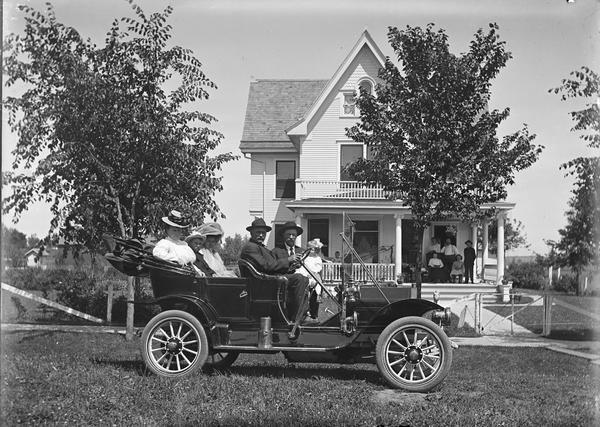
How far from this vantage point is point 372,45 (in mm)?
6613

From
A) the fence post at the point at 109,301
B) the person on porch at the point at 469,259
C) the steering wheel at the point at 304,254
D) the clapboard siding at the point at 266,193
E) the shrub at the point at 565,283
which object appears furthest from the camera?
the fence post at the point at 109,301

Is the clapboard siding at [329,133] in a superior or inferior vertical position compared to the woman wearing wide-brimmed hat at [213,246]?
superior

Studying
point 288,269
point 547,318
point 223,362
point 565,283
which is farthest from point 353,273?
point 547,318

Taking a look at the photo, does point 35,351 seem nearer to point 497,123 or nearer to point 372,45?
point 372,45

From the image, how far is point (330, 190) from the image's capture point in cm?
958

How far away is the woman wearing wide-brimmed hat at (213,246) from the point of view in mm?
5912

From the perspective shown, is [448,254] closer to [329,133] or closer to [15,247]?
[329,133]

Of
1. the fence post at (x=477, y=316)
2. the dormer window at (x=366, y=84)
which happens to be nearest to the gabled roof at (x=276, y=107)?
the dormer window at (x=366, y=84)

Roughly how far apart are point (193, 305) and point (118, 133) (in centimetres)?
283

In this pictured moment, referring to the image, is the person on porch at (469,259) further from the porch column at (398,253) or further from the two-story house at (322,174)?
the porch column at (398,253)

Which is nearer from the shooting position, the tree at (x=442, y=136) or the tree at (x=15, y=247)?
the tree at (x=15, y=247)

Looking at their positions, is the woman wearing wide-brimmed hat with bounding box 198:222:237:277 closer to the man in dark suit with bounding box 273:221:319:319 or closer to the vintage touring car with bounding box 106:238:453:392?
the vintage touring car with bounding box 106:238:453:392

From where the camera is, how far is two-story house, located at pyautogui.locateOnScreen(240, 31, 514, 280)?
810 cm

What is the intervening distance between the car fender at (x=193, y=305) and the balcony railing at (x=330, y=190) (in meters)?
3.70
